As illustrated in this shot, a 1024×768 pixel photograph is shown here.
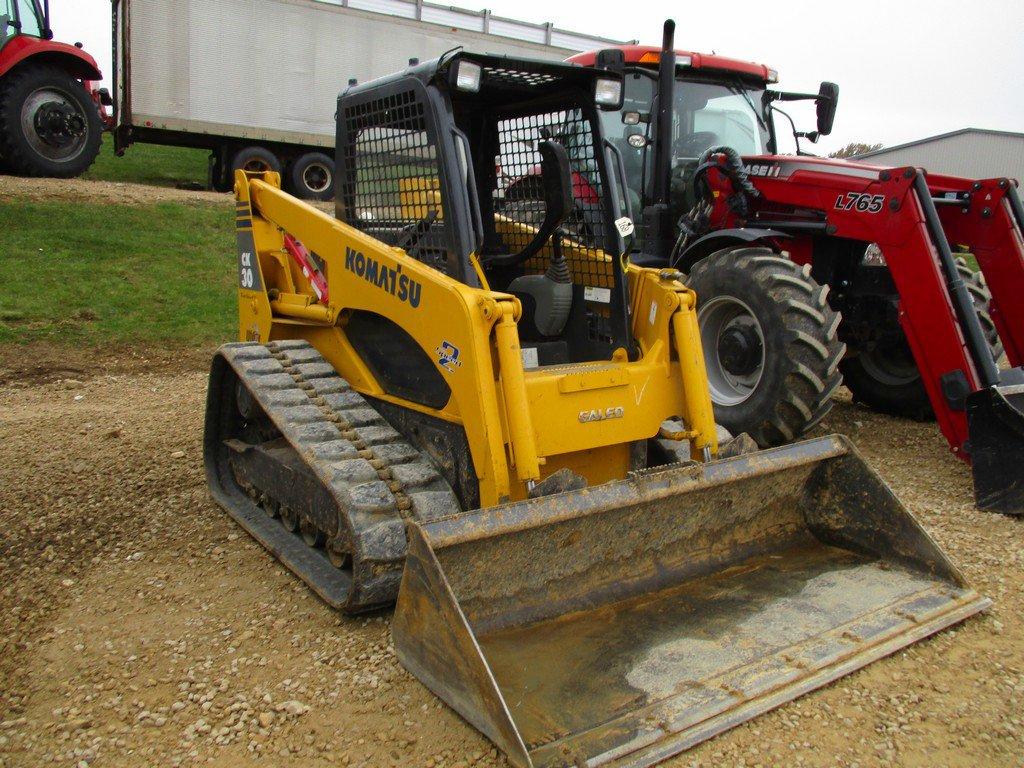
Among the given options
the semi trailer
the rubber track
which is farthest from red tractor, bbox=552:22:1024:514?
the semi trailer

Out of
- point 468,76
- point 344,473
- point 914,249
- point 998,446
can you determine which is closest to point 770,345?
point 914,249

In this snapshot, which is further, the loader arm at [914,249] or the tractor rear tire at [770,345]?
the tractor rear tire at [770,345]

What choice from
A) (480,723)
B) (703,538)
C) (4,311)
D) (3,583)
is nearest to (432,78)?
(703,538)

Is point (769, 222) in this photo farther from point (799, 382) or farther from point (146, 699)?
point (146, 699)

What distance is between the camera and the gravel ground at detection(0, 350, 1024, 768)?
2.75 m

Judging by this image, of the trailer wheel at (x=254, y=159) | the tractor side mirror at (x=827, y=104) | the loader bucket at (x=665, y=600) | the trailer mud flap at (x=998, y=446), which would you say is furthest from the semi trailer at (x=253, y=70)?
the loader bucket at (x=665, y=600)

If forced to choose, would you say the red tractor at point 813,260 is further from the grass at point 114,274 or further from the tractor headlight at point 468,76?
the grass at point 114,274

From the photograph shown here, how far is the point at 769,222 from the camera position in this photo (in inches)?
249

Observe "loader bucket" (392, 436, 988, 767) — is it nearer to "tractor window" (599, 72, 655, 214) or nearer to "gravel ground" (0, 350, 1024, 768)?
"gravel ground" (0, 350, 1024, 768)

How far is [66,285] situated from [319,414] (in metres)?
6.88

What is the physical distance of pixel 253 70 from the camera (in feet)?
49.3

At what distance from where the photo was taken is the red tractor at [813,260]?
4.99 metres

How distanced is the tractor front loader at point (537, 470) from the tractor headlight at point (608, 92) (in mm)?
13

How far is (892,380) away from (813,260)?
118cm
